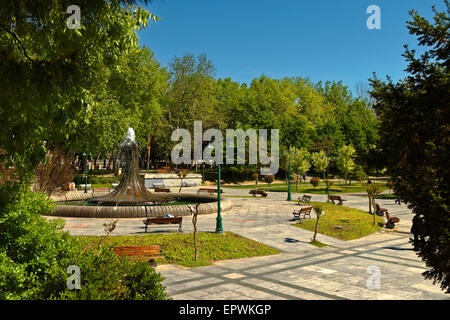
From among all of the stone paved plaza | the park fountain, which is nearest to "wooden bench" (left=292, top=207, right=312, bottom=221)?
the stone paved plaza

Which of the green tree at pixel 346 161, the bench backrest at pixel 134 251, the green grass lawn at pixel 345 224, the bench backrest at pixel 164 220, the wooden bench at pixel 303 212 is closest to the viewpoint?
the bench backrest at pixel 134 251

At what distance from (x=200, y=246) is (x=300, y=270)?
416 cm

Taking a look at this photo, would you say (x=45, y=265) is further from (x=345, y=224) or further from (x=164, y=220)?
(x=345, y=224)

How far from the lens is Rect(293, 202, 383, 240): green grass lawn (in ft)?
59.3

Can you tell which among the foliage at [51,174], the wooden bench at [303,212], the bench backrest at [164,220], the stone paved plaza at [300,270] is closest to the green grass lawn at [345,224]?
the stone paved plaza at [300,270]

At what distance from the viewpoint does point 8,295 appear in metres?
5.43

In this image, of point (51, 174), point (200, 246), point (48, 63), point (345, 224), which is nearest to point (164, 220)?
point (200, 246)

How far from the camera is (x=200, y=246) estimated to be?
1430cm

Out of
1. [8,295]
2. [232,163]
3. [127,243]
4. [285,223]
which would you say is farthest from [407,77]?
[232,163]

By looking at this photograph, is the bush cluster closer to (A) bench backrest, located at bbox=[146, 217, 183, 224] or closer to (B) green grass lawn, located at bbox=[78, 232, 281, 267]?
(B) green grass lawn, located at bbox=[78, 232, 281, 267]

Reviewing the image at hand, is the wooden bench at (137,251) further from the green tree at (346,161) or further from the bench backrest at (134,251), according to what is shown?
the green tree at (346,161)

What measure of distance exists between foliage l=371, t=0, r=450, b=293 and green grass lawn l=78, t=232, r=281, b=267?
26.2 feet

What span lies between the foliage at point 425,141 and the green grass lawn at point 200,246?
7.99m

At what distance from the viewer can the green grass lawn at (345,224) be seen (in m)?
18.1
